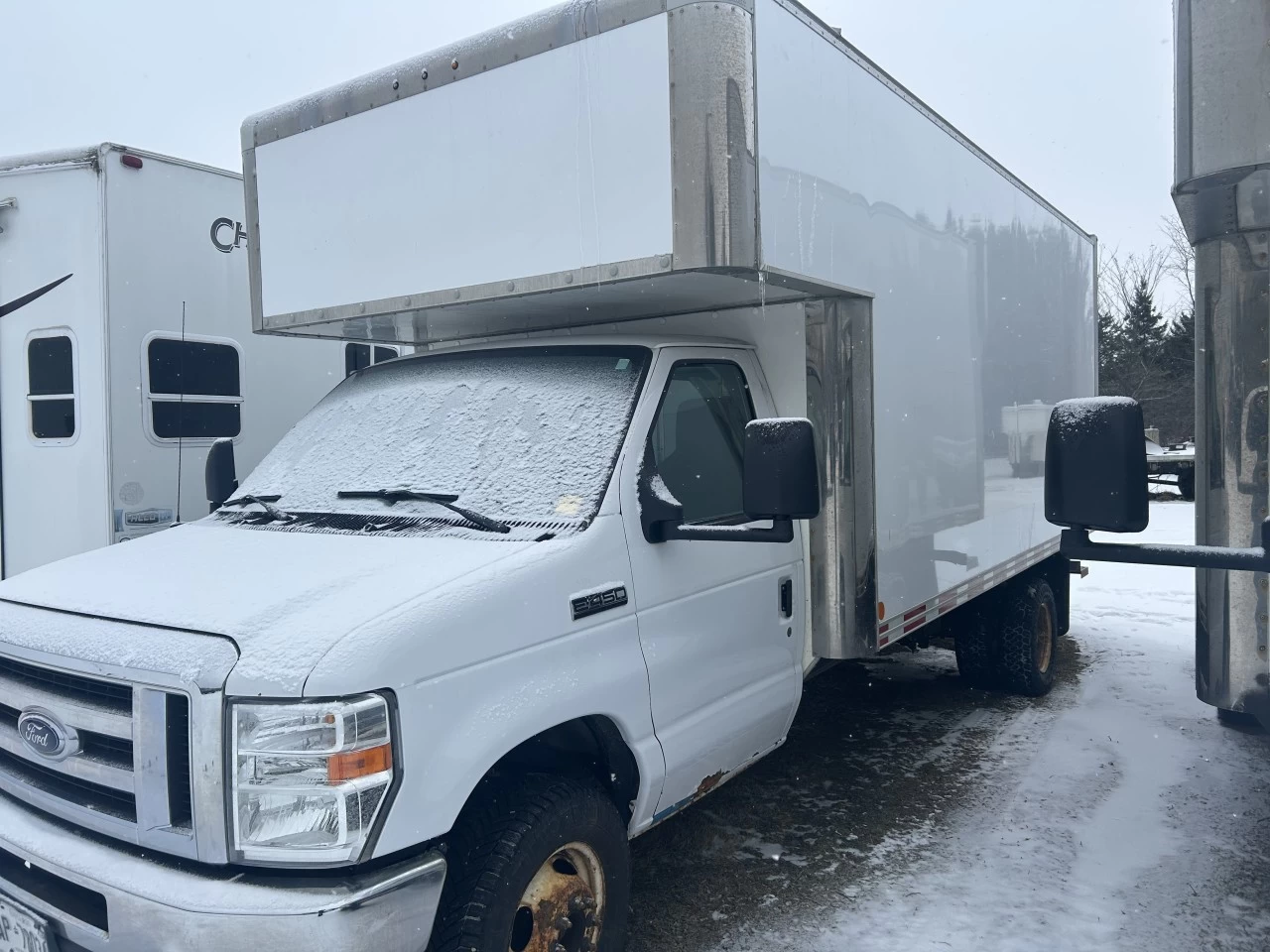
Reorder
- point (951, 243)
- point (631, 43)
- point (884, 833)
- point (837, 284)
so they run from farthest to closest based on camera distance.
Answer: point (951, 243)
point (884, 833)
point (837, 284)
point (631, 43)

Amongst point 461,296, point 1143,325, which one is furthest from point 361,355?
point 1143,325

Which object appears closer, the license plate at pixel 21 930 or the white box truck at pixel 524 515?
the white box truck at pixel 524 515

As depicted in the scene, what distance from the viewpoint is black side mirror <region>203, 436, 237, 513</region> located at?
4523 mm

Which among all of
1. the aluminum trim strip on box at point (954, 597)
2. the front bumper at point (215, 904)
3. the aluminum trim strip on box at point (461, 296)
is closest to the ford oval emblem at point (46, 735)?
the front bumper at point (215, 904)

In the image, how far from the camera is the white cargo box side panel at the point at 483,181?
3416 millimetres

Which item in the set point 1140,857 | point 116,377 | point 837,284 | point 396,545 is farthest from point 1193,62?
point 116,377

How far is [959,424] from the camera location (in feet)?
17.5

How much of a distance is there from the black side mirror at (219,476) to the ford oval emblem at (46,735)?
181cm

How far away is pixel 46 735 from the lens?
2.70 m

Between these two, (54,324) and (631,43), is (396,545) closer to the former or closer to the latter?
(631,43)

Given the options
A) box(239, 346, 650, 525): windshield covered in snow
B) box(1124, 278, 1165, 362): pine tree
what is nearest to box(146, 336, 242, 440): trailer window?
box(239, 346, 650, 525): windshield covered in snow

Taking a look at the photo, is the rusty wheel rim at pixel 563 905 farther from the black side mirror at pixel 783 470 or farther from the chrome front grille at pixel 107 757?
the black side mirror at pixel 783 470

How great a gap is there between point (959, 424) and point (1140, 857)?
87.4 inches

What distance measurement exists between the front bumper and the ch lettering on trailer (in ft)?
13.9
